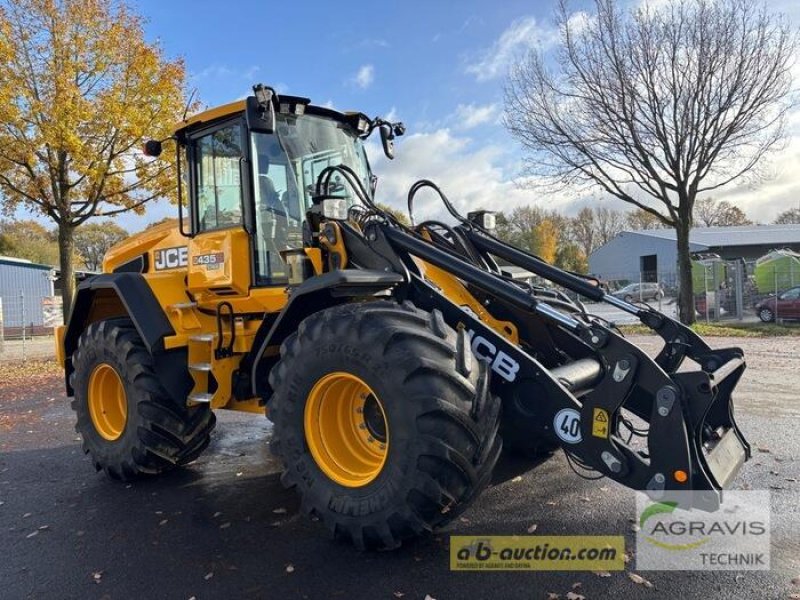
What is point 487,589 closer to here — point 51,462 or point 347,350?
point 347,350

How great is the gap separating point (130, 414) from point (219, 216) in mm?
1893

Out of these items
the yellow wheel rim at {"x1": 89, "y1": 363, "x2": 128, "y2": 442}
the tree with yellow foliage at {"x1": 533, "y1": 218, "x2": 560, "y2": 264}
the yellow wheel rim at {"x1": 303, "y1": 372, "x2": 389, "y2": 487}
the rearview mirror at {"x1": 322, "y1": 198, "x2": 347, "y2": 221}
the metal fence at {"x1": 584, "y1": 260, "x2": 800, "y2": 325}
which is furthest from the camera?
the tree with yellow foliage at {"x1": 533, "y1": 218, "x2": 560, "y2": 264}

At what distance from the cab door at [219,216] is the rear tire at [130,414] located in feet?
2.65

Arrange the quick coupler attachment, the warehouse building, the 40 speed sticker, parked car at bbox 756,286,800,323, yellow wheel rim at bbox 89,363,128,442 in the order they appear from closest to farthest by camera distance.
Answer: the quick coupler attachment, the 40 speed sticker, yellow wheel rim at bbox 89,363,128,442, parked car at bbox 756,286,800,323, the warehouse building

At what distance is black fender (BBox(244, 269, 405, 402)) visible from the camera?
3824mm

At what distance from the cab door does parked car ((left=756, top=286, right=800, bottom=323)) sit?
20.7 meters

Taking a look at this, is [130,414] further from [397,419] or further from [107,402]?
[397,419]

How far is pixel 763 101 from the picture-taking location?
16.5 metres

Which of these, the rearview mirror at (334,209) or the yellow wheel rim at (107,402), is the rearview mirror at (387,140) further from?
the yellow wheel rim at (107,402)

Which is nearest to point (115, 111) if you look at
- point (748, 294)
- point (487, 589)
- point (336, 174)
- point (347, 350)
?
point (336, 174)

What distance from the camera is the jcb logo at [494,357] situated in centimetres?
365

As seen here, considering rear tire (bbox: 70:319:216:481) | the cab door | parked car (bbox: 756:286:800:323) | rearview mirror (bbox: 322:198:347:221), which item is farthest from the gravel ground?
parked car (bbox: 756:286:800:323)

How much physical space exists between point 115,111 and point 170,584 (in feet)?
39.9

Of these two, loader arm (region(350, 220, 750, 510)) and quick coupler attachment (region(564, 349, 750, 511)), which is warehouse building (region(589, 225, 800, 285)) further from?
quick coupler attachment (region(564, 349, 750, 511))
